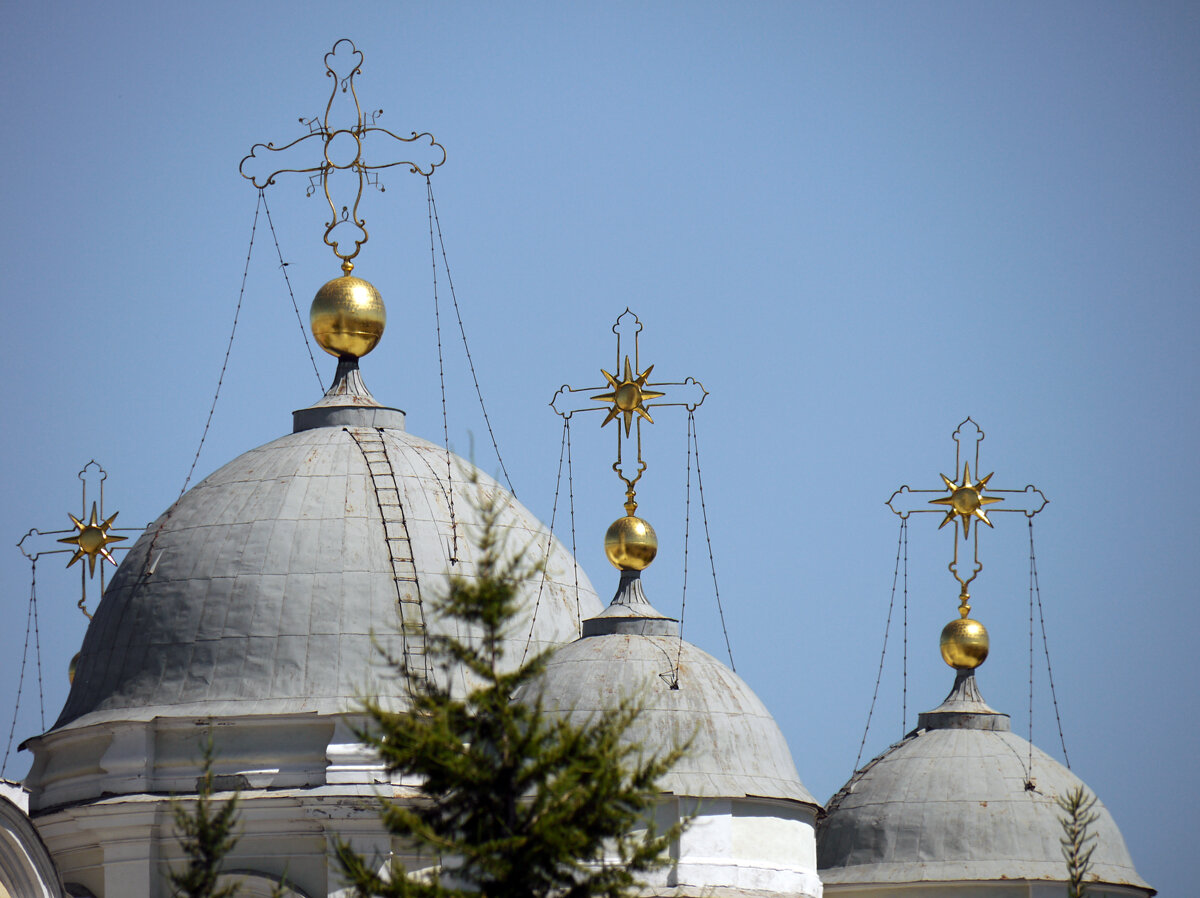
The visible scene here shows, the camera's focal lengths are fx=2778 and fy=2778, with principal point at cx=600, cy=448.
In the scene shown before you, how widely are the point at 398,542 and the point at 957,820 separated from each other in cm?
973

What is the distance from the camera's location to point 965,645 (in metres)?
46.4

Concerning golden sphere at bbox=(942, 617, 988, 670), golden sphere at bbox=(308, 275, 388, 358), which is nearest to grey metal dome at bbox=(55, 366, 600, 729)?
golden sphere at bbox=(308, 275, 388, 358)

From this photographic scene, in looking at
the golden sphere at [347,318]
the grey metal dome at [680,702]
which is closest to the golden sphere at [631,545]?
the grey metal dome at [680,702]

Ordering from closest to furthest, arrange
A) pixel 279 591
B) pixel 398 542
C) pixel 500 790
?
1. pixel 500 790
2. pixel 279 591
3. pixel 398 542

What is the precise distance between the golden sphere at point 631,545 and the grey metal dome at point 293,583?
53.4 inches

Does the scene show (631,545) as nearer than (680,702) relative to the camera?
No

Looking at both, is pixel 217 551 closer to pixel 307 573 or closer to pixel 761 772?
pixel 307 573

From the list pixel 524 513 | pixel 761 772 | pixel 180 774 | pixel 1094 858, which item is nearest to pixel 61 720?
pixel 180 774

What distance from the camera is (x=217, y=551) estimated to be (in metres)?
40.4

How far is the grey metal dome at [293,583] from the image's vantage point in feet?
128

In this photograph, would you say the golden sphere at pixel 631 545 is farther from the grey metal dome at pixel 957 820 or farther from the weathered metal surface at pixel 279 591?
the grey metal dome at pixel 957 820

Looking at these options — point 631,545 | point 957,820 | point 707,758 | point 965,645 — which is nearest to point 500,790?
point 707,758

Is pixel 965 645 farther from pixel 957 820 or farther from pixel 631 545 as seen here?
pixel 631 545

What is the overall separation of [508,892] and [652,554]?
49.2 feet
